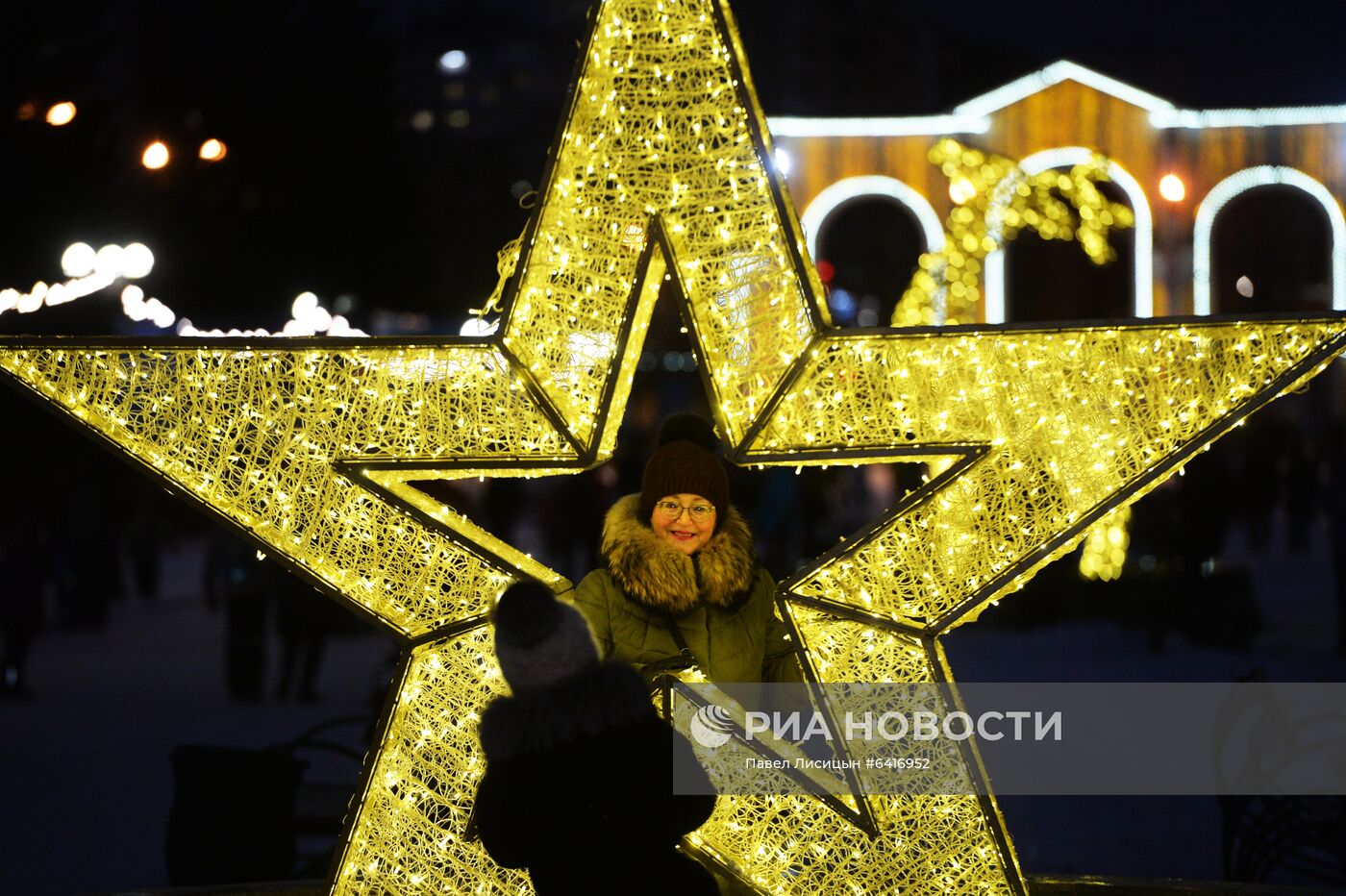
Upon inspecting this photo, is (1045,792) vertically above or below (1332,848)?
above

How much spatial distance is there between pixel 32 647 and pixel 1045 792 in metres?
9.18

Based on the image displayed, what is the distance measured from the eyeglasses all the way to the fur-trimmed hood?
0.18 feet

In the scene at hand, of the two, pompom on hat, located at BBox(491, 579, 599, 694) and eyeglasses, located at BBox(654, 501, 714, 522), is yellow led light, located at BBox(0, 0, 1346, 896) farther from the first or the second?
pompom on hat, located at BBox(491, 579, 599, 694)

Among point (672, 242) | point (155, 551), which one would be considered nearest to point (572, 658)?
point (672, 242)

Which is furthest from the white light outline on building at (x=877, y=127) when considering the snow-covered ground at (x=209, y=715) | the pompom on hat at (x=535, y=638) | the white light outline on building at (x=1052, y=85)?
the pompom on hat at (x=535, y=638)

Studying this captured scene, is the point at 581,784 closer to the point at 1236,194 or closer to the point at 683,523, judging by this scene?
the point at 683,523

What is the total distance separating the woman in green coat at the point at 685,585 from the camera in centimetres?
405

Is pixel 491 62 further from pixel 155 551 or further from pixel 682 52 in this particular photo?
pixel 682 52

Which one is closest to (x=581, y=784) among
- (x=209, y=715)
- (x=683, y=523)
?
(x=683, y=523)

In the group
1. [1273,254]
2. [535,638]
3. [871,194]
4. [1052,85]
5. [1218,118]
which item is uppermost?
[1273,254]

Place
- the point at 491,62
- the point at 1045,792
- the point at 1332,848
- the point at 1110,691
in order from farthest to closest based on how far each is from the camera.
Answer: the point at 491,62 → the point at 1110,691 → the point at 1045,792 → the point at 1332,848

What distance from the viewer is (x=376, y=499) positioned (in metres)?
3.83

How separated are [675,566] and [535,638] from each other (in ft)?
3.29

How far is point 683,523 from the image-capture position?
163 inches
